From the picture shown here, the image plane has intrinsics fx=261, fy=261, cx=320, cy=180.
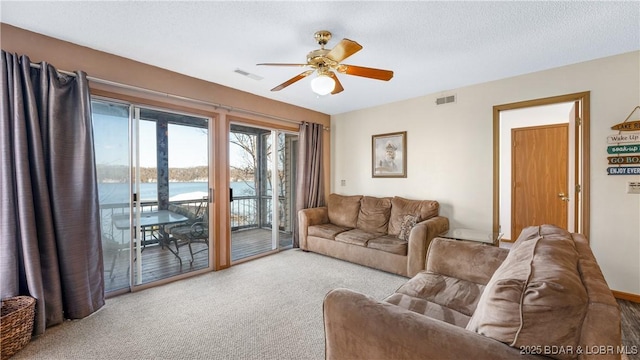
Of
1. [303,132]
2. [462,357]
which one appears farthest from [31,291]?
[303,132]

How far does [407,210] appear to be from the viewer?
3857mm

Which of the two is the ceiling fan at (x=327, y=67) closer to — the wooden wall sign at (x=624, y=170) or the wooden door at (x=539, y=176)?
the wooden wall sign at (x=624, y=170)

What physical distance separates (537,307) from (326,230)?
10.6 ft

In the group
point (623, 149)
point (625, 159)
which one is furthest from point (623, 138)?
point (625, 159)

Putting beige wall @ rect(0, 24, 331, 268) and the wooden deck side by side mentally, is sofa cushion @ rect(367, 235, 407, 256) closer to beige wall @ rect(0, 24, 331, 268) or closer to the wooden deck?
the wooden deck

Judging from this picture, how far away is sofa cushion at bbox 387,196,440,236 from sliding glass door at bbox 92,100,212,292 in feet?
8.73

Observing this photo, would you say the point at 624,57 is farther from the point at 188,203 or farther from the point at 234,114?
the point at 188,203

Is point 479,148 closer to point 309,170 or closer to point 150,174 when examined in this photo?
point 309,170

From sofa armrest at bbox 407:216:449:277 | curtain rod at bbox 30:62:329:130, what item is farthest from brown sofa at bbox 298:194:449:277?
curtain rod at bbox 30:62:329:130

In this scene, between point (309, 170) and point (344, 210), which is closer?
point (344, 210)

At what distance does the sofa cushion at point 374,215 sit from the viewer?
403 centimetres

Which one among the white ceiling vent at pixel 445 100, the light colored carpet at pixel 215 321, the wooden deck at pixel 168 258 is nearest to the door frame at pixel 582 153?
the white ceiling vent at pixel 445 100

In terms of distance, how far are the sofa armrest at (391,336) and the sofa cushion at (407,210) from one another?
2626 mm

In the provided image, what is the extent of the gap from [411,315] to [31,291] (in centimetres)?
285
